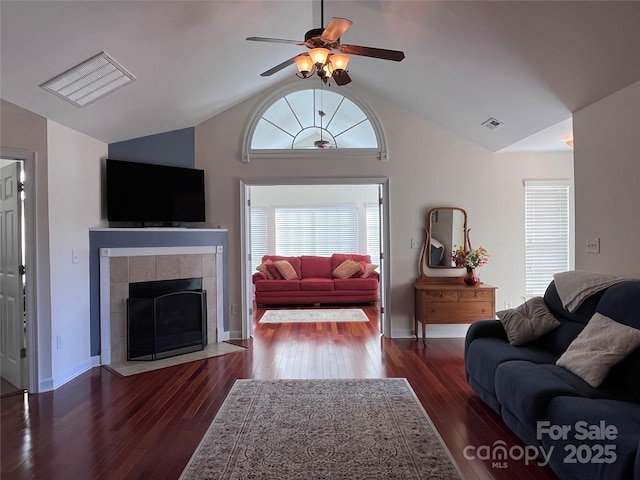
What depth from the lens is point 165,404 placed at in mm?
3328

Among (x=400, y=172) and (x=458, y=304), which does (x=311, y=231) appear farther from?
(x=458, y=304)

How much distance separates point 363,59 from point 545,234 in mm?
3398

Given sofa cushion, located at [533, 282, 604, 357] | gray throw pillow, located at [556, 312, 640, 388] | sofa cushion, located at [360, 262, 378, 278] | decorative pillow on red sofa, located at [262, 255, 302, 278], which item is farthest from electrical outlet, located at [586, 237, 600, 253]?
decorative pillow on red sofa, located at [262, 255, 302, 278]

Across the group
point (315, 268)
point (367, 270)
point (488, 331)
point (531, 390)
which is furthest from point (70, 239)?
point (367, 270)

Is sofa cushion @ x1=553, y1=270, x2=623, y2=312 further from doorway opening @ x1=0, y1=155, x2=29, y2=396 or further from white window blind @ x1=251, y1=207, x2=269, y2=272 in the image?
white window blind @ x1=251, y1=207, x2=269, y2=272

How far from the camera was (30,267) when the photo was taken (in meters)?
3.65

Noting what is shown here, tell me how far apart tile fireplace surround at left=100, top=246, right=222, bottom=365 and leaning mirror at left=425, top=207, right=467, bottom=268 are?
2.87 metres

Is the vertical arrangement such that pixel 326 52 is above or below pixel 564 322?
above

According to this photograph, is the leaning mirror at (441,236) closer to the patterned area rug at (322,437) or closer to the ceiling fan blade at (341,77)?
the patterned area rug at (322,437)

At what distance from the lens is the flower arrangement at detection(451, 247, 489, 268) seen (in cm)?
521

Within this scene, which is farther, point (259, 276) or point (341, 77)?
point (259, 276)

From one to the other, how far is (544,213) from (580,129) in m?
2.15

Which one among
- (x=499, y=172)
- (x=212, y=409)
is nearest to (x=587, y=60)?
(x=499, y=172)

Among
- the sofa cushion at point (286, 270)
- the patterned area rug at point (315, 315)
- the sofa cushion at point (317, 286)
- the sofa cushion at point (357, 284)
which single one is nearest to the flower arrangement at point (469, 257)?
the patterned area rug at point (315, 315)
